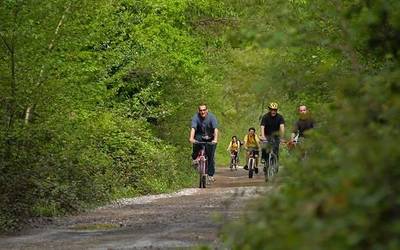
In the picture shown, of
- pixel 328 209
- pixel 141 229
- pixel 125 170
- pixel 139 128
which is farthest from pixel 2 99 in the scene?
pixel 328 209

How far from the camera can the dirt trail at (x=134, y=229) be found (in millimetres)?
10555

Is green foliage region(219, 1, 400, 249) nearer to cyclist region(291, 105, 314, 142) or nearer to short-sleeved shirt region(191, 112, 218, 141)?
cyclist region(291, 105, 314, 142)

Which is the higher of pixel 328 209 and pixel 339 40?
pixel 339 40

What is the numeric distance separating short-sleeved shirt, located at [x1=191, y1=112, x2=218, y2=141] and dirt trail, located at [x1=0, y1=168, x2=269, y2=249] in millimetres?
4720

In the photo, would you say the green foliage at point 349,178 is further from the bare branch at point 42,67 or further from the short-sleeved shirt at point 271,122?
the short-sleeved shirt at point 271,122

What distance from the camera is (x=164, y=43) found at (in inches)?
1068

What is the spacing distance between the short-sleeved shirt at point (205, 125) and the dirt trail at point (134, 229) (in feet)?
15.5

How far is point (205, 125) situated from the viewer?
21.7 metres

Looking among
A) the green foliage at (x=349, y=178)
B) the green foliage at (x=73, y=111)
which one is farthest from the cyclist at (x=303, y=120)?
the green foliage at (x=73, y=111)

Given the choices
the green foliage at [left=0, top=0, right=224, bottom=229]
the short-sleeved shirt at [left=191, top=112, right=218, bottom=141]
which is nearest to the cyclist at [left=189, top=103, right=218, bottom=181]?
the short-sleeved shirt at [left=191, top=112, right=218, bottom=141]

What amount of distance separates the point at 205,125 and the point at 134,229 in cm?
958

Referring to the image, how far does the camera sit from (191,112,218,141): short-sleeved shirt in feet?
71.2

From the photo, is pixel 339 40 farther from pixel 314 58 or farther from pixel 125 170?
pixel 125 170

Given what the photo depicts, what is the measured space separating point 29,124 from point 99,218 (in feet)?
6.52
